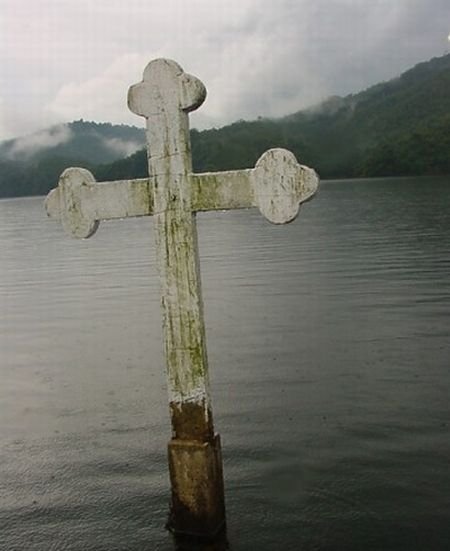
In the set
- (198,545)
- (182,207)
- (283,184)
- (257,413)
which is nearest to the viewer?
(283,184)

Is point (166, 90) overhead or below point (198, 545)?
overhead

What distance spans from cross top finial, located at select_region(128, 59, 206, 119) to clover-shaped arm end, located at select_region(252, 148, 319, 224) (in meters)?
0.76

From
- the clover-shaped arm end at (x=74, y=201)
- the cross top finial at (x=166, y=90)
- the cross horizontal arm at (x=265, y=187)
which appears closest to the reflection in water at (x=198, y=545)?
the clover-shaped arm end at (x=74, y=201)

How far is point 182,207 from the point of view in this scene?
5609mm

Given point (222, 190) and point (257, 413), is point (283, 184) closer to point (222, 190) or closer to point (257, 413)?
point (222, 190)

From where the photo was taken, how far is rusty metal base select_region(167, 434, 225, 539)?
5.81 metres

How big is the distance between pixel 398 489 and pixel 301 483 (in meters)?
1.11

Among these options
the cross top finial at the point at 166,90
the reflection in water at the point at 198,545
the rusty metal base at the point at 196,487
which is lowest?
the reflection in water at the point at 198,545

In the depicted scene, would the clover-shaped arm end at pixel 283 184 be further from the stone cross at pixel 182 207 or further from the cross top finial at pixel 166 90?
the cross top finial at pixel 166 90

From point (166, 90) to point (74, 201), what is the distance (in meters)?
1.31

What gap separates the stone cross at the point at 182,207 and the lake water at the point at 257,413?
139 cm

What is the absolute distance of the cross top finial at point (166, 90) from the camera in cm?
543

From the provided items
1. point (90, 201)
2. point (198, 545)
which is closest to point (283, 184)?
point (90, 201)

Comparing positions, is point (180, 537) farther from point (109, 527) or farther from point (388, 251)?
point (388, 251)
